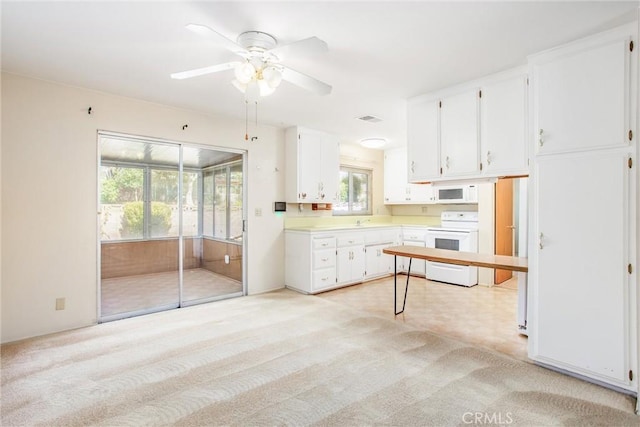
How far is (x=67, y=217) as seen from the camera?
339cm

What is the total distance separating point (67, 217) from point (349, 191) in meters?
4.55

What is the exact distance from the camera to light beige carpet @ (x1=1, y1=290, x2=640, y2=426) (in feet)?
6.43

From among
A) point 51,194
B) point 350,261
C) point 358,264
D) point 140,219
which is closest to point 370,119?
point 350,261

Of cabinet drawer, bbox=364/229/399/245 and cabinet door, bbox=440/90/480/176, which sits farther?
cabinet drawer, bbox=364/229/399/245

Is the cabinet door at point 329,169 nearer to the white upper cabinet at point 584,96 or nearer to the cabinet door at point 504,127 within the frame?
the cabinet door at point 504,127

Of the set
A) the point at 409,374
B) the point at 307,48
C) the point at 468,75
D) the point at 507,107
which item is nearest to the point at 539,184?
the point at 507,107

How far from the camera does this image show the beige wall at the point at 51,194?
3074 mm

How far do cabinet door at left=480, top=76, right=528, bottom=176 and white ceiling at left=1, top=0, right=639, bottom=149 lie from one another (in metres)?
0.21

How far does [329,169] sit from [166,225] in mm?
2663

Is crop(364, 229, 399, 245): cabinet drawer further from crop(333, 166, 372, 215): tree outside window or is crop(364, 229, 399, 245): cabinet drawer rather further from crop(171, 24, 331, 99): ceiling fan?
crop(171, 24, 331, 99): ceiling fan

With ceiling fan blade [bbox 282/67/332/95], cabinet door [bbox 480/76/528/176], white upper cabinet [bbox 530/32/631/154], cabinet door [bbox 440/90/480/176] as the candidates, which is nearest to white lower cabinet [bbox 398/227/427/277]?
cabinet door [bbox 440/90/480/176]

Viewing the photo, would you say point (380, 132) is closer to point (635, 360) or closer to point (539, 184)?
point (539, 184)

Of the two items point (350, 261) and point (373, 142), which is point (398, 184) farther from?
point (350, 261)

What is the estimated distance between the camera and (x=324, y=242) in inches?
194
